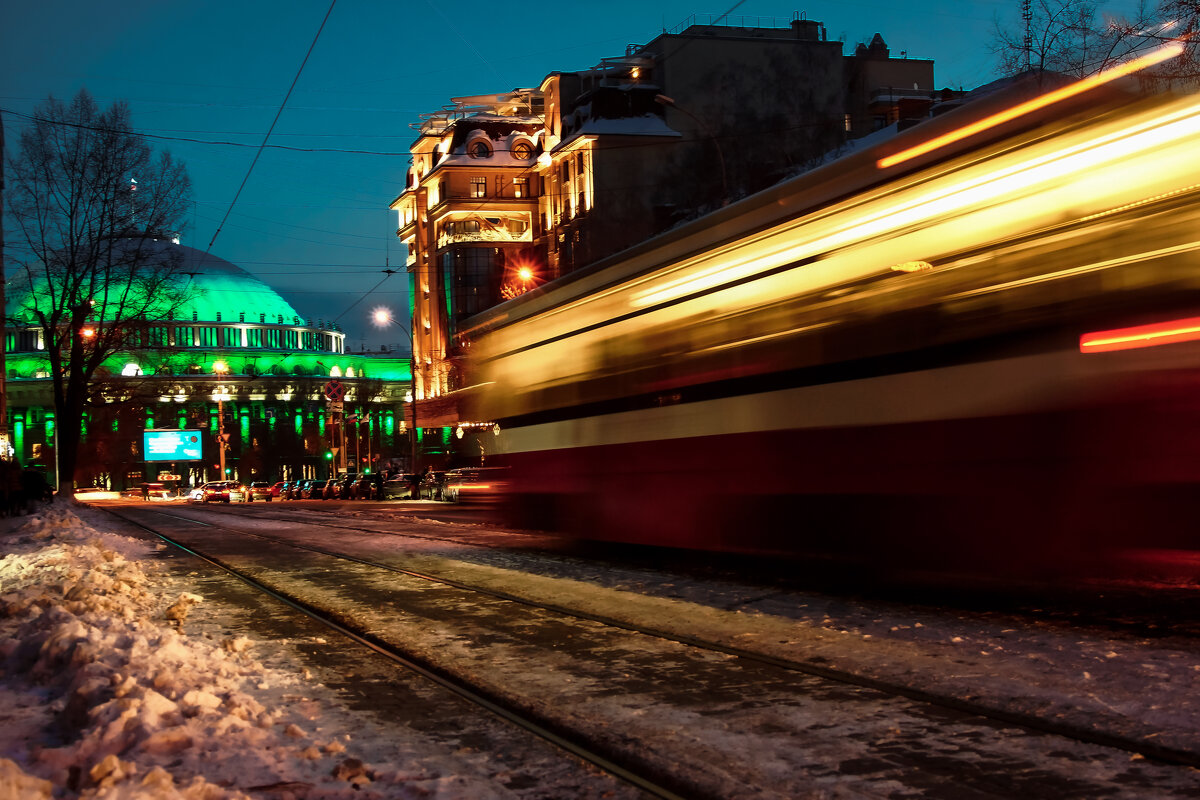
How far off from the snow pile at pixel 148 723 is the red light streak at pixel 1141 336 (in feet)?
17.1

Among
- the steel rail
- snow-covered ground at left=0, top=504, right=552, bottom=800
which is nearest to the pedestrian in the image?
the steel rail

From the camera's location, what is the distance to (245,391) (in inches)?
6122

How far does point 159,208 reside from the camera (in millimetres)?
38344

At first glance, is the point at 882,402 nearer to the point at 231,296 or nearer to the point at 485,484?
the point at 485,484

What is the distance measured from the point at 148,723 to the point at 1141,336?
6.32 meters

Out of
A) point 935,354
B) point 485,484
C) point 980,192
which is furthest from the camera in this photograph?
point 485,484

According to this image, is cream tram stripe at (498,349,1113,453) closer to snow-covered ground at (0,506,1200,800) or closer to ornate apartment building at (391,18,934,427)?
snow-covered ground at (0,506,1200,800)

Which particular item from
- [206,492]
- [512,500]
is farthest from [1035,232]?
[206,492]

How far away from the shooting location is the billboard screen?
3730 inches

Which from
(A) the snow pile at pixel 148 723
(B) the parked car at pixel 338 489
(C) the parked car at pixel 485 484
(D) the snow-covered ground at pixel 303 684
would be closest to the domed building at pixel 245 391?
(B) the parked car at pixel 338 489

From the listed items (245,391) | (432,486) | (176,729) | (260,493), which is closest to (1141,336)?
(176,729)

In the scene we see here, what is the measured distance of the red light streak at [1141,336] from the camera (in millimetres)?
7418

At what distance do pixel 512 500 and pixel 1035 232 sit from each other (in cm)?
974

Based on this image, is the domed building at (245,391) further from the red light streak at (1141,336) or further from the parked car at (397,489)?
the red light streak at (1141,336)
